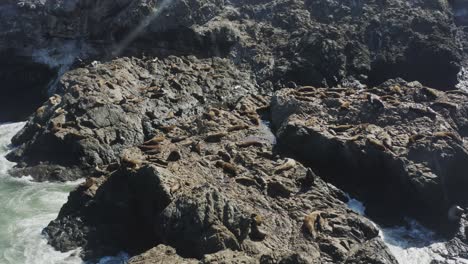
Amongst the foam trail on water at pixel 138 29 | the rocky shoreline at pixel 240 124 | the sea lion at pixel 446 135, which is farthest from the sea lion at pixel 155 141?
the foam trail on water at pixel 138 29

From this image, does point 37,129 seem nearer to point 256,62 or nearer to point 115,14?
point 115,14

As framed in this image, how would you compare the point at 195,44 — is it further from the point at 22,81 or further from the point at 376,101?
the point at 376,101

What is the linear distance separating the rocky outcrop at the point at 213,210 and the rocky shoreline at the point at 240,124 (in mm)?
68

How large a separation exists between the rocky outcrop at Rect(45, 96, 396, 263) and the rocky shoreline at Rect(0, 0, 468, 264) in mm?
68

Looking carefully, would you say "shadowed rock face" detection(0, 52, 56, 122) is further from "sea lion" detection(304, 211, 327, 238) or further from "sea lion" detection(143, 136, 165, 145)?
"sea lion" detection(304, 211, 327, 238)

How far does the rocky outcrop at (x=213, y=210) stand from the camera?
54.4 ft

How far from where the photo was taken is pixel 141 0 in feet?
128

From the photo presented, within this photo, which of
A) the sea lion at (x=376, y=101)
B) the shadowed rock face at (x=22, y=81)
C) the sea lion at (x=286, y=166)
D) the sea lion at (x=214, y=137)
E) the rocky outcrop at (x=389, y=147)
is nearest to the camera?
A: the sea lion at (x=286, y=166)

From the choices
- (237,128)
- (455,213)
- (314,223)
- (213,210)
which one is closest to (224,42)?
(237,128)

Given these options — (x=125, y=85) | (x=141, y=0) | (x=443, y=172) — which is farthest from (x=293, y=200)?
(x=141, y=0)

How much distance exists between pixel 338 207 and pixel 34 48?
1157 inches

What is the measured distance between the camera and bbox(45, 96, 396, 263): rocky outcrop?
16.6m

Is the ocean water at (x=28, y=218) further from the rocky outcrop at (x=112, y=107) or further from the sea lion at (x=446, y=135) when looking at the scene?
the sea lion at (x=446, y=135)

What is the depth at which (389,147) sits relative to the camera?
77.6 ft
